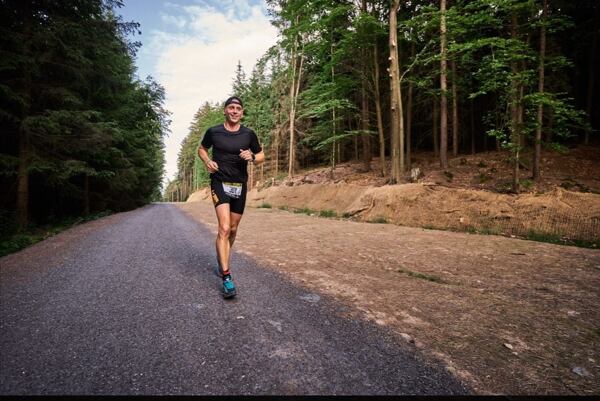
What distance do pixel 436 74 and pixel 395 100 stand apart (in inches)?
130

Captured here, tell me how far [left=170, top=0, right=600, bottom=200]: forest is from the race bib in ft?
34.1

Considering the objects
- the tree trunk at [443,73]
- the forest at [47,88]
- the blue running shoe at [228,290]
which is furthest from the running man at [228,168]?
the tree trunk at [443,73]

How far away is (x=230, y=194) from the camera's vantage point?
381cm

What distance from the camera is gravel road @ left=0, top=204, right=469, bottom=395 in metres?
1.88

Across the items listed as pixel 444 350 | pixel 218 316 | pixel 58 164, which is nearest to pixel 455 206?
pixel 444 350

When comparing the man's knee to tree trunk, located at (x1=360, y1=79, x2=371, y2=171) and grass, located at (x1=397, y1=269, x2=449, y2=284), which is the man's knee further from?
tree trunk, located at (x1=360, y1=79, x2=371, y2=171)

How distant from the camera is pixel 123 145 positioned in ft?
63.9

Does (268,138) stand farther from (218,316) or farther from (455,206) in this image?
(218,316)

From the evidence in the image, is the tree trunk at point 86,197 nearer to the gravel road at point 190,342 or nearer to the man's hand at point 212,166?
the gravel road at point 190,342

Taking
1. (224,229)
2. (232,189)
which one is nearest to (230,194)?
(232,189)

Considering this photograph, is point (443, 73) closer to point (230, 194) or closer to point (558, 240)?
point (558, 240)

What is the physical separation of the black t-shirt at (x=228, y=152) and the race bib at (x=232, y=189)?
0.17ft

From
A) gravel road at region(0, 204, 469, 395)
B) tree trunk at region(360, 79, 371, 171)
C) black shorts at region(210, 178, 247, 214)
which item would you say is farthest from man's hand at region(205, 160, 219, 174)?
tree trunk at region(360, 79, 371, 171)

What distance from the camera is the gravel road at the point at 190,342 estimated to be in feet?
6.15
